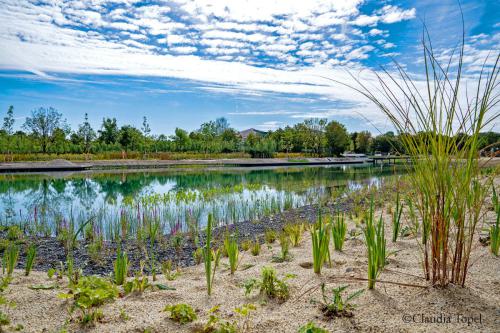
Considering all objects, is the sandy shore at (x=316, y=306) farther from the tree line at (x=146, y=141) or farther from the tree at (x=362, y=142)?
the tree at (x=362, y=142)

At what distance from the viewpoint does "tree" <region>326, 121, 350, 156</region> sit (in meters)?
49.1

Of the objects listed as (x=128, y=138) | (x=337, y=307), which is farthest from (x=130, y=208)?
(x=128, y=138)

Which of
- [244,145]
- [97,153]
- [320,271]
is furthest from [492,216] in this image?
[244,145]

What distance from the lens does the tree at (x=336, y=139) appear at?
161 ft

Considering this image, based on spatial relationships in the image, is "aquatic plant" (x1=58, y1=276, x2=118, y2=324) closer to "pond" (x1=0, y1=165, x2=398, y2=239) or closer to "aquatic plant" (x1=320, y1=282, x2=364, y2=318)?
"aquatic plant" (x1=320, y1=282, x2=364, y2=318)

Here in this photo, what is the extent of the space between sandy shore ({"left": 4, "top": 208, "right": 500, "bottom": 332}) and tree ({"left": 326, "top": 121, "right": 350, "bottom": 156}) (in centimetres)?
4743

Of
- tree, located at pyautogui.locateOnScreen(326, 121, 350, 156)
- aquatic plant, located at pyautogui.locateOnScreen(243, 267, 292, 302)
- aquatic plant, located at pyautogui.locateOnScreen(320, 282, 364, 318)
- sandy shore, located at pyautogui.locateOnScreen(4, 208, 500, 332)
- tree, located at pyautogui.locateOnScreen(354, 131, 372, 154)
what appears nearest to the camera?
sandy shore, located at pyautogui.locateOnScreen(4, 208, 500, 332)

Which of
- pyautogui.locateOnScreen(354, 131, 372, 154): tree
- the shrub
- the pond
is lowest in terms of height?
the pond

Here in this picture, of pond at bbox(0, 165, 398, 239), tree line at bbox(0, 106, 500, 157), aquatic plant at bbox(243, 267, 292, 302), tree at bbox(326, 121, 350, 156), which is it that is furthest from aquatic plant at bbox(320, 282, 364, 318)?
tree at bbox(326, 121, 350, 156)

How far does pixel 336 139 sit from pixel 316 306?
48.7m

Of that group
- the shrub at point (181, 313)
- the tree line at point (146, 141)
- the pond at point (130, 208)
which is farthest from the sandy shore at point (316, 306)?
the tree line at point (146, 141)

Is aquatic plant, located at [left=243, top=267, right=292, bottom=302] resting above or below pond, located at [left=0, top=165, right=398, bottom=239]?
above

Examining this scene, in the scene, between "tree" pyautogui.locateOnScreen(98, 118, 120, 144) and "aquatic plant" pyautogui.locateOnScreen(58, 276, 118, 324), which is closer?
"aquatic plant" pyautogui.locateOnScreen(58, 276, 118, 324)

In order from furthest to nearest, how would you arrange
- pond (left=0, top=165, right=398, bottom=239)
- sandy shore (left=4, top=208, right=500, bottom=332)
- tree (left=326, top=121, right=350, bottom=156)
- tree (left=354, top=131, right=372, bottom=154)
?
tree (left=354, top=131, right=372, bottom=154) < tree (left=326, top=121, right=350, bottom=156) < pond (left=0, top=165, right=398, bottom=239) < sandy shore (left=4, top=208, right=500, bottom=332)
